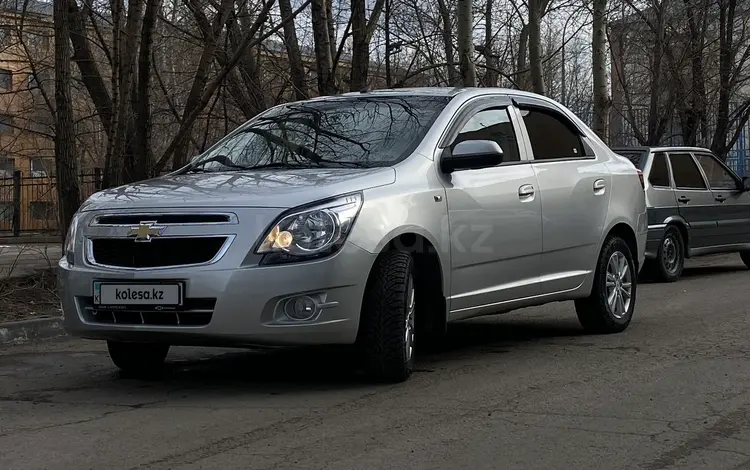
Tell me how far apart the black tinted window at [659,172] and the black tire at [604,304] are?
4.84 m

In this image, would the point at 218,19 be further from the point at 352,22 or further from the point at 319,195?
the point at 319,195

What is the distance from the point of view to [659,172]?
1297 centimetres

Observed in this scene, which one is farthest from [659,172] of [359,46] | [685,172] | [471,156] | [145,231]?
[145,231]

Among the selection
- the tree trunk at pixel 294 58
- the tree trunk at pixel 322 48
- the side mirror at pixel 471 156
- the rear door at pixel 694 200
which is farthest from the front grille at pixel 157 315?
the tree trunk at pixel 294 58

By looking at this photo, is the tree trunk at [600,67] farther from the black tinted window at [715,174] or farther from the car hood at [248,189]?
the car hood at [248,189]

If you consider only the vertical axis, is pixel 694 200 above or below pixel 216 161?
below

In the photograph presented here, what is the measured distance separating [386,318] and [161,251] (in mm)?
1222

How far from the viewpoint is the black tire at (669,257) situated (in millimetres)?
12805

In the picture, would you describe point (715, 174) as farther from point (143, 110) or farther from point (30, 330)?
point (30, 330)

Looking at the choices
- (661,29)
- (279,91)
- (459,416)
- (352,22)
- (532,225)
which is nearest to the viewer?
(459,416)

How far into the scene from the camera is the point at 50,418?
542cm

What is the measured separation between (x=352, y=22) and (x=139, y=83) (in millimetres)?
3015

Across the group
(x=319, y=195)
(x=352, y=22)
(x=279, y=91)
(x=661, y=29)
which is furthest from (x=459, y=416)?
(x=661, y=29)

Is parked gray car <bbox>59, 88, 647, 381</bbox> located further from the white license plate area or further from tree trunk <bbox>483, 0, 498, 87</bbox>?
tree trunk <bbox>483, 0, 498, 87</bbox>
